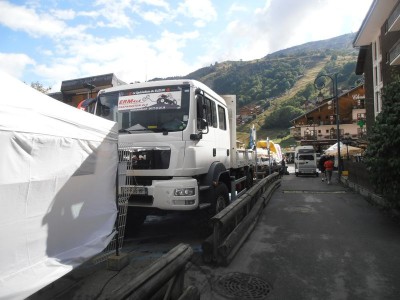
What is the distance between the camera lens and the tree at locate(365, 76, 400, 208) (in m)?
7.02

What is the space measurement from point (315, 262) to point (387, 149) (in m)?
3.53

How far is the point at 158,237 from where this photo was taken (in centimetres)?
692

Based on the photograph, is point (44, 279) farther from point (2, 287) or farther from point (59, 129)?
point (59, 129)

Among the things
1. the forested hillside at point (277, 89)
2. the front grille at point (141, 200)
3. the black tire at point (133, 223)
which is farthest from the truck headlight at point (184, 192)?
the forested hillside at point (277, 89)

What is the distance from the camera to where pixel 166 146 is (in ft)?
19.3

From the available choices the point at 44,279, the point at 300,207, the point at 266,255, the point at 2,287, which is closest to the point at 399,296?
the point at 266,255

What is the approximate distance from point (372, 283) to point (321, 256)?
1.20 metres

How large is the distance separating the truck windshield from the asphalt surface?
7.69 ft

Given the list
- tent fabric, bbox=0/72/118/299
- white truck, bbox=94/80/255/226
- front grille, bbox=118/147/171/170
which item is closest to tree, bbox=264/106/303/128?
white truck, bbox=94/80/255/226

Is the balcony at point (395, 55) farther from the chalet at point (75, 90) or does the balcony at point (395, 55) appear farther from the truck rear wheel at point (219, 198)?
the chalet at point (75, 90)

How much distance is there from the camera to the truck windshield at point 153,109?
6.09m

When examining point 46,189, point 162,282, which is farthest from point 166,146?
point 162,282

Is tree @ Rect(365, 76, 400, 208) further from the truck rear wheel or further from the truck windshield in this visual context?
the truck windshield

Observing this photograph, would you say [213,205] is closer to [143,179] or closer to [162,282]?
[143,179]
